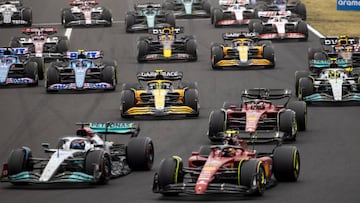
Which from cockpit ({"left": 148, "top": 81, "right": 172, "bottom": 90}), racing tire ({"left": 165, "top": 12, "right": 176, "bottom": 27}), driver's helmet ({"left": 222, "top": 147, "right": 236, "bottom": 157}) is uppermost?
racing tire ({"left": 165, "top": 12, "right": 176, "bottom": 27})

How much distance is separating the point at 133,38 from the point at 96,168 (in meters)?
31.8

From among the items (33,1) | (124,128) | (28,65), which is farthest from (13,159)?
(33,1)

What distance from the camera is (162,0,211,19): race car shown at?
66.6 meters

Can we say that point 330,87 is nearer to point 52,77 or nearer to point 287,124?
point 287,124

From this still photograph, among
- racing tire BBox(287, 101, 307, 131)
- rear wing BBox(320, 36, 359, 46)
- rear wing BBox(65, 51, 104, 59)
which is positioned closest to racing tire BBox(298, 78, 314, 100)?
racing tire BBox(287, 101, 307, 131)

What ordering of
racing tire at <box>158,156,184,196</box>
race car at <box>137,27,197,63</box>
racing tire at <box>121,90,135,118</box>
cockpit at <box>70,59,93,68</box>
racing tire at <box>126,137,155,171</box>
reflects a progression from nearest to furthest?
racing tire at <box>158,156,184,196</box> < racing tire at <box>126,137,155,171</box> < racing tire at <box>121,90,135,118</box> < cockpit at <box>70,59,93,68</box> < race car at <box>137,27,197,63</box>

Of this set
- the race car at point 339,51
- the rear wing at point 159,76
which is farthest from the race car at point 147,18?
the rear wing at point 159,76

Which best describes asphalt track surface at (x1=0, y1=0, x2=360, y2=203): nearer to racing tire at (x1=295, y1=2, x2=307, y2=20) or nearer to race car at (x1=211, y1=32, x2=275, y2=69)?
race car at (x1=211, y1=32, x2=275, y2=69)

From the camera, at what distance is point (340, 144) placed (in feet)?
112

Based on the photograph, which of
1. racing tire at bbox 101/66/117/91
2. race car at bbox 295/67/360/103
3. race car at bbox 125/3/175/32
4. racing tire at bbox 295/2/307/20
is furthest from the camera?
racing tire at bbox 295/2/307/20

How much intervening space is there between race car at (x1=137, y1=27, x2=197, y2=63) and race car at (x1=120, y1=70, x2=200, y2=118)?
11.3 meters

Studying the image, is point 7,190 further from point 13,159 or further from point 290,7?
point 290,7

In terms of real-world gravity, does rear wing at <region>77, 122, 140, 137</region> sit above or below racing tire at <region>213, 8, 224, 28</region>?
below

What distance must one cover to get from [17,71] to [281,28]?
45.8 feet
